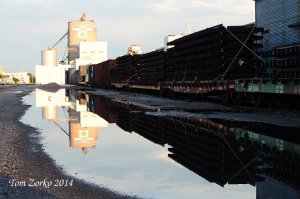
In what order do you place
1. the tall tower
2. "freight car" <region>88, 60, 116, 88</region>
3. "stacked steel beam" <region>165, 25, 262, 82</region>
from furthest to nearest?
the tall tower < "freight car" <region>88, 60, 116, 88</region> < "stacked steel beam" <region>165, 25, 262, 82</region>

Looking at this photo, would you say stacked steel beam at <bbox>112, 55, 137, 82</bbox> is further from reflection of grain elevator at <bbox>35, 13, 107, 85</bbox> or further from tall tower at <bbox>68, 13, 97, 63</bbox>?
tall tower at <bbox>68, 13, 97, 63</bbox>

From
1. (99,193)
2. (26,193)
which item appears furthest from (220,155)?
(26,193)

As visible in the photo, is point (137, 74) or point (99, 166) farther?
point (137, 74)

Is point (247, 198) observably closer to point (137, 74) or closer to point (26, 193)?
point (26, 193)

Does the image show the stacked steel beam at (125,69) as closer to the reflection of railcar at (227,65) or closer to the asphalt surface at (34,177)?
the reflection of railcar at (227,65)

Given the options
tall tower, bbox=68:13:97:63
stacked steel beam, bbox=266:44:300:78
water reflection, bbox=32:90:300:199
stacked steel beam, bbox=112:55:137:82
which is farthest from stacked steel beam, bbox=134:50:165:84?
Answer: tall tower, bbox=68:13:97:63

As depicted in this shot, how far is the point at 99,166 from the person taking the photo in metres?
8.08

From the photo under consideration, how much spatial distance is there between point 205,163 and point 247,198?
2.34 metres

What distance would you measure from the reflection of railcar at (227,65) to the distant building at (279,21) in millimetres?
638

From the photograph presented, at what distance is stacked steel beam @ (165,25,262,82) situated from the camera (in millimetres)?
21406

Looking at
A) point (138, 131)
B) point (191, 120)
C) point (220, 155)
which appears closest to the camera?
point (220, 155)

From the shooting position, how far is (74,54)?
14600 cm

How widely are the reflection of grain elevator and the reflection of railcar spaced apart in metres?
84.7

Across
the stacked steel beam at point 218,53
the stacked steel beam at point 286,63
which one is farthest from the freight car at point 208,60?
the stacked steel beam at point 286,63
